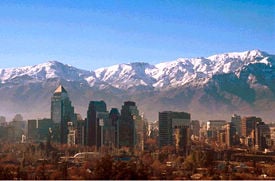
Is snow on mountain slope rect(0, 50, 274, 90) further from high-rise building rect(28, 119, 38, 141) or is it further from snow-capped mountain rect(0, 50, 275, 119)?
high-rise building rect(28, 119, 38, 141)

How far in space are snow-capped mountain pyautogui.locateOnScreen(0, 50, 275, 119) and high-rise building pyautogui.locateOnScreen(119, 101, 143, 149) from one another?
1.95m

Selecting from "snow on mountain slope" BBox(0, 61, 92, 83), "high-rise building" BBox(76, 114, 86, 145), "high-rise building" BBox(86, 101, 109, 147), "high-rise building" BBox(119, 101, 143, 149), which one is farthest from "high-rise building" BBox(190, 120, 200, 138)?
"snow on mountain slope" BBox(0, 61, 92, 83)

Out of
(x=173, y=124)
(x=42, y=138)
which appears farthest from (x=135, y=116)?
(x=42, y=138)

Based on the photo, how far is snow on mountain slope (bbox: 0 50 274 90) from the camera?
43188mm

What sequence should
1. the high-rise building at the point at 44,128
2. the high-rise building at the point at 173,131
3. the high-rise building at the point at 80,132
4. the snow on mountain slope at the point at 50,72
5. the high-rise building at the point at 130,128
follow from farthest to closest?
the snow on mountain slope at the point at 50,72 < the high-rise building at the point at 44,128 < the high-rise building at the point at 80,132 < the high-rise building at the point at 130,128 < the high-rise building at the point at 173,131

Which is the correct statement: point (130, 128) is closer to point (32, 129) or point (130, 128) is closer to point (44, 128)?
point (44, 128)

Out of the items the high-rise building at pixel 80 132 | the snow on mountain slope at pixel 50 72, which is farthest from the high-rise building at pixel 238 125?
the snow on mountain slope at pixel 50 72

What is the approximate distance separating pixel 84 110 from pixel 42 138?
390 cm

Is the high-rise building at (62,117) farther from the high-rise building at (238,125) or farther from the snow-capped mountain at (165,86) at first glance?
the high-rise building at (238,125)

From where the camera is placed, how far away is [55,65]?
152 feet

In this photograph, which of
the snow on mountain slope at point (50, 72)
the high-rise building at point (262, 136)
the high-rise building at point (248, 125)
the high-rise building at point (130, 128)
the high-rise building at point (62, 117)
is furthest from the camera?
the snow on mountain slope at point (50, 72)

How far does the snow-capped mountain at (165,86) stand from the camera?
1078 inches

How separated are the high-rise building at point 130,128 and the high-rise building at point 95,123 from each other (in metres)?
0.55

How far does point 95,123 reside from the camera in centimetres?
1516
